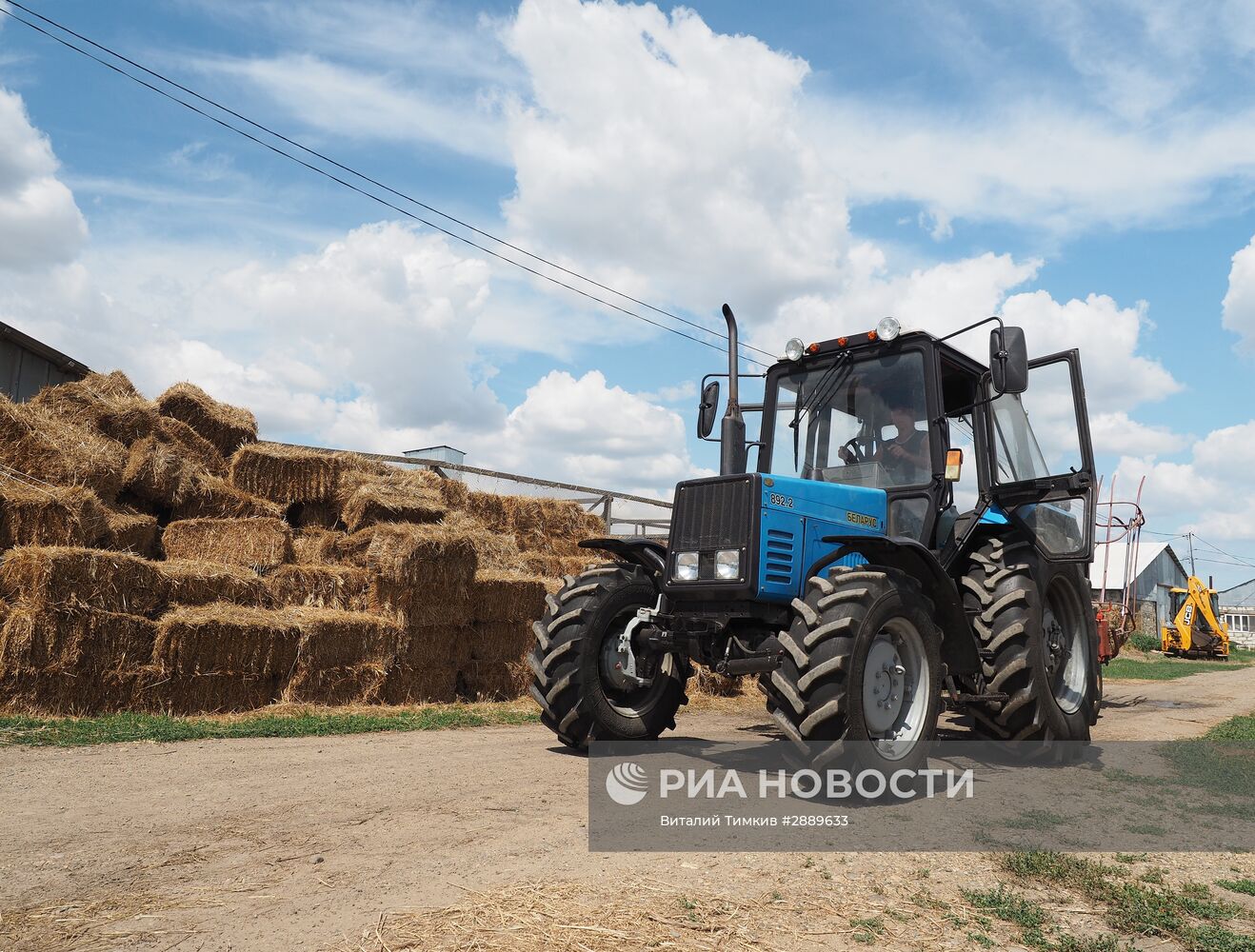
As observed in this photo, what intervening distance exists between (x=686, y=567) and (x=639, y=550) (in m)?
0.82

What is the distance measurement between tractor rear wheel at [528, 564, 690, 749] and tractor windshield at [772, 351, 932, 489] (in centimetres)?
170

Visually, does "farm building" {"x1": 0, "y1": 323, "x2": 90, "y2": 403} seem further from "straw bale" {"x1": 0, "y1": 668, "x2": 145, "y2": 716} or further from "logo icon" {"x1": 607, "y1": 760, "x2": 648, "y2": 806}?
"logo icon" {"x1": 607, "y1": 760, "x2": 648, "y2": 806}

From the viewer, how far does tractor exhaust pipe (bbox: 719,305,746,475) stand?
287 inches

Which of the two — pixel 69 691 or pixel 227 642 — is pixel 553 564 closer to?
pixel 227 642

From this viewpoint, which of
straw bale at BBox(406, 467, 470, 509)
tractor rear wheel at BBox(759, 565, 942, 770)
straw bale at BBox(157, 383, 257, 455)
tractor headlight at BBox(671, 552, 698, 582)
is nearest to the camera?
tractor rear wheel at BBox(759, 565, 942, 770)

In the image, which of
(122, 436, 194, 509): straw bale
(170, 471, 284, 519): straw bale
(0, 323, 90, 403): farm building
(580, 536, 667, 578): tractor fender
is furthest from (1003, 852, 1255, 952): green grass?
(0, 323, 90, 403): farm building

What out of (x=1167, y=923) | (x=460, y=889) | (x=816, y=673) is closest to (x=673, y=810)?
(x=816, y=673)

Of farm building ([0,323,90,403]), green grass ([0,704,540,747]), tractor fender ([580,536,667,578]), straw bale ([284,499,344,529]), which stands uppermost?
farm building ([0,323,90,403])

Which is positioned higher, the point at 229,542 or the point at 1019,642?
the point at 229,542

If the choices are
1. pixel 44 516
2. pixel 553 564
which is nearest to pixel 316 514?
pixel 553 564

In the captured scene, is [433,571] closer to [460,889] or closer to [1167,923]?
[460,889]

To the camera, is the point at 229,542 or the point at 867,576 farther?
the point at 229,542

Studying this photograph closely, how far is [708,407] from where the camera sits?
758cm

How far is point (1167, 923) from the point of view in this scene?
11.9 feet
